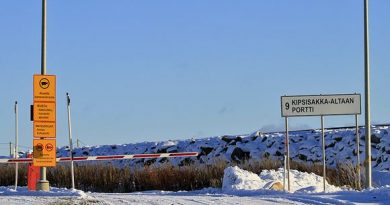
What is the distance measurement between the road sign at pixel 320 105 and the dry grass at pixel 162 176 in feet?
17.2

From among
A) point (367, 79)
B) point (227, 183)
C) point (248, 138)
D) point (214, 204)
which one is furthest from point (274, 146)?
point (214, 204)

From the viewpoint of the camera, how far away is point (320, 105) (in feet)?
88.5

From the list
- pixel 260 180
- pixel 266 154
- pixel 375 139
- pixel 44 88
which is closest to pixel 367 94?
pixel 260 180

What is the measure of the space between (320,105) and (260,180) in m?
4.32

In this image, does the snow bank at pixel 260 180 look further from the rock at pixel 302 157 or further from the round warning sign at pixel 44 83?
the rock at pixel 302 157

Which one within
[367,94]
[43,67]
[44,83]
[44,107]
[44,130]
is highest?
[43,67]

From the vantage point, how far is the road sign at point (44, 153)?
2481 cm

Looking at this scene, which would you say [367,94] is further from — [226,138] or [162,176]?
[226,138]

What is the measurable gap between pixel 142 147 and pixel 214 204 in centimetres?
3136

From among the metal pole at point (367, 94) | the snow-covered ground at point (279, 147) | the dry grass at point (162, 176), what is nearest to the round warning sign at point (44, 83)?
the metal pole at point (367, 94)

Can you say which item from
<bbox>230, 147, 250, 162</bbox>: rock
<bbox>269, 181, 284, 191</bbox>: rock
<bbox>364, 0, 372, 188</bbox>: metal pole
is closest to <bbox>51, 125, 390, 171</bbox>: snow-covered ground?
<bbox>230, 147, 250, 162</bbox>: rock

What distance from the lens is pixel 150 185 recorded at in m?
34.8

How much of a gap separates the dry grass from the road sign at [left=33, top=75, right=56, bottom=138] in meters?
8.84

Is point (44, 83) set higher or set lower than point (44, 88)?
higher
